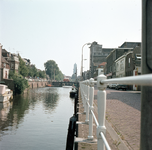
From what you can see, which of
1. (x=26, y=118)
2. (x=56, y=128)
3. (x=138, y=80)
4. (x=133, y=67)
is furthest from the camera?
(x=133, y=67)

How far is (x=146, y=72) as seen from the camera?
130 cm

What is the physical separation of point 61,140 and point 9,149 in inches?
127

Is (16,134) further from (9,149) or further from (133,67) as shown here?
(133,67)

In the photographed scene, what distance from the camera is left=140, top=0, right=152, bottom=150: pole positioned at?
1155 millimetres

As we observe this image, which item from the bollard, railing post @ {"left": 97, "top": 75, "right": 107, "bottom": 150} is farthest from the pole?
the bollard

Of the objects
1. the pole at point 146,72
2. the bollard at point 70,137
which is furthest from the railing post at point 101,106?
the bollard at point 70,137

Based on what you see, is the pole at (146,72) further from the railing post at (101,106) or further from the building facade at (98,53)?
the building facade at (98,53)

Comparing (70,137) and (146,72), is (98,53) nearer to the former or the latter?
(70,137)

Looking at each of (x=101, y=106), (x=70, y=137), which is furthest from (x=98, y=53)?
(x=101, y=106)

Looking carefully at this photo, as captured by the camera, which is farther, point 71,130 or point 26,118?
point 26,118

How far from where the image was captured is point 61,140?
12.7 metres

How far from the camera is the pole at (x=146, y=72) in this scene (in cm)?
116

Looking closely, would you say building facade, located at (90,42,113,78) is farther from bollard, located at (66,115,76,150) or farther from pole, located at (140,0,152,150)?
pole, located at (140,0,152,150)

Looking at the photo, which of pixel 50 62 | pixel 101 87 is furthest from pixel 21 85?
pixel 50 62
